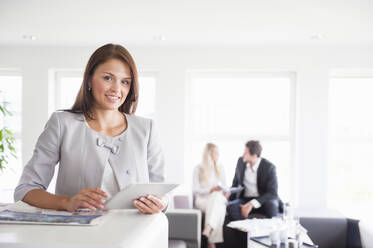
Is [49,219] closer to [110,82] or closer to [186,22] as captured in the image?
[110,82]

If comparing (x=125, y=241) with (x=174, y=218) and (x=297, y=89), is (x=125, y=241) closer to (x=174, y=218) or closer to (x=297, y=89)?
(x=174, y=218)

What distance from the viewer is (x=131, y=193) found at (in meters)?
0.96

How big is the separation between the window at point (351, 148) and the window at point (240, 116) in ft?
2.21

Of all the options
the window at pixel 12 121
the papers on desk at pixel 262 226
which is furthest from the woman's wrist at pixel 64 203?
the window at pixel 12 121

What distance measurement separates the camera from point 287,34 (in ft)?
15.7

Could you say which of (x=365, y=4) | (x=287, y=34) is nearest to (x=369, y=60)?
(x=287, y=34)

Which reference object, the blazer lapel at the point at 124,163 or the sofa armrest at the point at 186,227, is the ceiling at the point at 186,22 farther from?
the blazer lapel at the point at 124,163

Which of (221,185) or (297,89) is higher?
(297,89)

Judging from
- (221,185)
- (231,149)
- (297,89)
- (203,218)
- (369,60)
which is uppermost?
(369,60)

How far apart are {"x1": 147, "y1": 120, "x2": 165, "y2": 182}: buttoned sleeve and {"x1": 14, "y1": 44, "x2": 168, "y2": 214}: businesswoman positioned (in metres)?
0.02

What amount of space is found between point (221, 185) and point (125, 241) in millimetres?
4434

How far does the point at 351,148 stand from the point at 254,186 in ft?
5.82

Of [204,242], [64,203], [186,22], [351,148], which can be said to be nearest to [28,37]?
[186,22]

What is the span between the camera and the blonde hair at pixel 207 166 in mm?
5051
